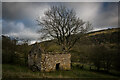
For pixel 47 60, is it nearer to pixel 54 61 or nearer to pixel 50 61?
pixel 50 61

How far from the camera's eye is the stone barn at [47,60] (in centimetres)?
1366

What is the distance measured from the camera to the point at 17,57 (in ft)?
65.1

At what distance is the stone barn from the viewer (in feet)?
44.8

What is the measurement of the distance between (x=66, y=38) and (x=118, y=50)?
16.8 m

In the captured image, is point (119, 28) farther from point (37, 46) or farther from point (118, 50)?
point (37, 46)

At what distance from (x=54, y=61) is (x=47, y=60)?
136cm

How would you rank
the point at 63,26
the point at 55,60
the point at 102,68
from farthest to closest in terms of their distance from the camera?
the point at 63,26
the point at 102,68
the point at 55,60

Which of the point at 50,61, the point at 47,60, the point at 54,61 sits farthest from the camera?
the point at 54,61

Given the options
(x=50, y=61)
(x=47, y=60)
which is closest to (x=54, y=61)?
(x=50, y=61)

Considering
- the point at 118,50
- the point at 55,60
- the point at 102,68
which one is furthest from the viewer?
the point at 102,68

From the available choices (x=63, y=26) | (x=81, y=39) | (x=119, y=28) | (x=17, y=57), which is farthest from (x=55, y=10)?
(x=119, y=28)

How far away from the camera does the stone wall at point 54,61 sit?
537 inches

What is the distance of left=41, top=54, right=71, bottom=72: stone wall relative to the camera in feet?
44.8

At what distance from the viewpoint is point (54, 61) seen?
47.8 feet
